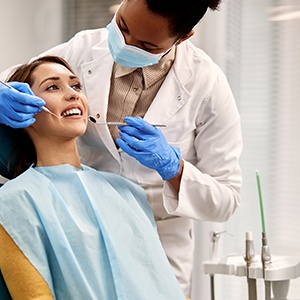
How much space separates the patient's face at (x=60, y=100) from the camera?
72.8 inches

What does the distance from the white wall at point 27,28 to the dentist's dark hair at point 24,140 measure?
956 millimetres

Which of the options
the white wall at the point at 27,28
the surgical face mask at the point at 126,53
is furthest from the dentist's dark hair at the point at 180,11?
the white wall at the point at 27,28

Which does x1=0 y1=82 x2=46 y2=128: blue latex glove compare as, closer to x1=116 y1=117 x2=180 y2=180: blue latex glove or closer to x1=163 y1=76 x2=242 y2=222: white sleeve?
x1=116 y1=117 x2=180 y2=180: blue latex glove

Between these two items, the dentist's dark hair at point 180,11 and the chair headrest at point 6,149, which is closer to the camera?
the dentist's dark hair at point 180,11

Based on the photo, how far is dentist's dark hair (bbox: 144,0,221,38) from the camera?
65.1 inches

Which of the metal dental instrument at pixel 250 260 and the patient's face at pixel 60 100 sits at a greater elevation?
the patient's face at pixel 60 100

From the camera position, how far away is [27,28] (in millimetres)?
2990

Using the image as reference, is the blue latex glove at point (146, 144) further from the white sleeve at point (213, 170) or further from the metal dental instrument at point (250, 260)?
the metal dental instrument at point (250, 260)

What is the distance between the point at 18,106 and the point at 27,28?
4.40 feet

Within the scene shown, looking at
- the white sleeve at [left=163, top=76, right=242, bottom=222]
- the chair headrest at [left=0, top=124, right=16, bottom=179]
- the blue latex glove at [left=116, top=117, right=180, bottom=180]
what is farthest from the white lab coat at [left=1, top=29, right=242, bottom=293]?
the chair headrest at [left=0, top=124, right=16, bottom=179]

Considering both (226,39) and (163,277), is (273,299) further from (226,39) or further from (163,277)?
(226,39)

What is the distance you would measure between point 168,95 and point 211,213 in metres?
0.40

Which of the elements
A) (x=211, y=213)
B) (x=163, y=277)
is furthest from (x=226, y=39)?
(x=163, y=277)

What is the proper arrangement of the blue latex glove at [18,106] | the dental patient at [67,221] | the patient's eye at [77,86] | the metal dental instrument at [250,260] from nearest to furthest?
the dental patient at [67,221] → the blue latex glove at [18,106] → the patient's eye at [77,86] → the metal dental instrument at [250,260]
